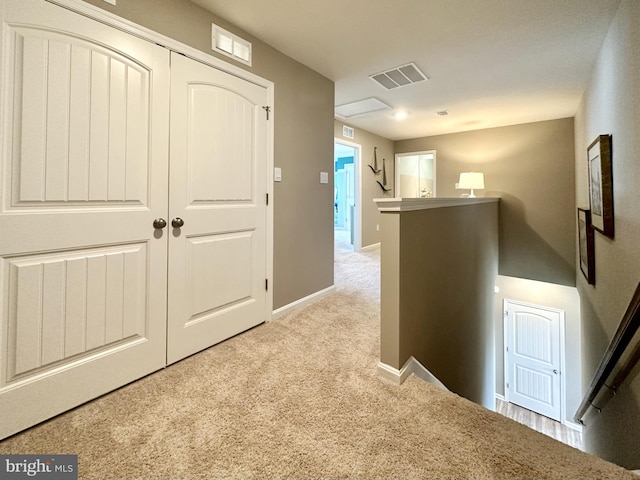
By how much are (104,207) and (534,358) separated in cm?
653

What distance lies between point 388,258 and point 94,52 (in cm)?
183

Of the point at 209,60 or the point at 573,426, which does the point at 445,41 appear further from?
the point at 573,426

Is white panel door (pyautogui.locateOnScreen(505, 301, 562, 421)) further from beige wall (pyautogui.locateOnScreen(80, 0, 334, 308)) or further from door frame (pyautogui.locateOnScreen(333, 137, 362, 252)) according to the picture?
beige wall (pyautogui.locateOnScreen(80, 0, 334, 308))

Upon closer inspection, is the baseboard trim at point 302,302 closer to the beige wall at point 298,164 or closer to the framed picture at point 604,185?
the beige wall at point 298,164

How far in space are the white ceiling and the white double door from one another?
64 centimetres

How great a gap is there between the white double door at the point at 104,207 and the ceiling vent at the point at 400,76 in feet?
5.22

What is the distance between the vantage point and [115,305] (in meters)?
1.60

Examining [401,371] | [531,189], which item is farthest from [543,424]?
[401,371]

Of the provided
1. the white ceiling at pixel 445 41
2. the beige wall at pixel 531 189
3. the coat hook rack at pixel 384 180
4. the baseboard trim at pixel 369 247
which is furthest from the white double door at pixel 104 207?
the beige wall at pixel 531 189

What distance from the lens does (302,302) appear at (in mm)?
2789

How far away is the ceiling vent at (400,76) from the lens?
116 inches

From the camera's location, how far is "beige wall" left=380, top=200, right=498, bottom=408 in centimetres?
171

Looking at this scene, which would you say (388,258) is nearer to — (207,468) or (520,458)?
(520,458)

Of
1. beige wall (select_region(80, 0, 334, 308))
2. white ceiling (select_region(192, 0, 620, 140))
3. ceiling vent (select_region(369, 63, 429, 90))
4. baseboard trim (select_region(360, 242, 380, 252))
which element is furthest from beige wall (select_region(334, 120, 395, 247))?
beige wall (select_region(80, 0, 334, 308))
